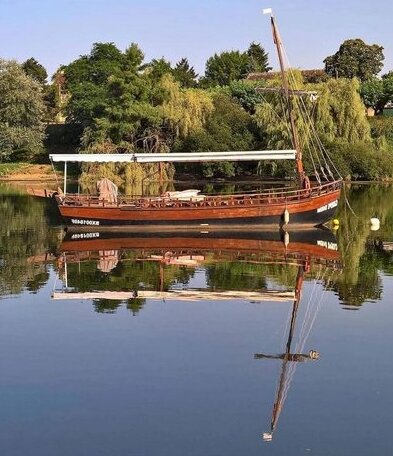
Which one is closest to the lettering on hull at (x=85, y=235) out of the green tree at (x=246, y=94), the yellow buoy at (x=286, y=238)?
the yellow buoy at (x=286, y=238)

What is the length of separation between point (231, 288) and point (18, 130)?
50.0 m

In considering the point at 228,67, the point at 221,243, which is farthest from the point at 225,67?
the point at 221,243

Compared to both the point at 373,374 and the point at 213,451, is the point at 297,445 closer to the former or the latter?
the point at 213,451

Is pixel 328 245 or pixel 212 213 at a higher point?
pixel 212 213

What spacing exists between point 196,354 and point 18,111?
5599cm

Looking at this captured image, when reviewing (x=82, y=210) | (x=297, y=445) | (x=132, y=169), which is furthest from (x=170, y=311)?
(x=132, y=169)

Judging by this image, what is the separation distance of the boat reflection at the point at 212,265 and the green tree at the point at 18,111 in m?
36.6

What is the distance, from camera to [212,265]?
24.3 metres

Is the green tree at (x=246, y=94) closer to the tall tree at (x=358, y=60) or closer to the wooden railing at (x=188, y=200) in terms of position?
the tall tree at (x=358, y=60)

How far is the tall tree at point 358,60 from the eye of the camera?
295 ft

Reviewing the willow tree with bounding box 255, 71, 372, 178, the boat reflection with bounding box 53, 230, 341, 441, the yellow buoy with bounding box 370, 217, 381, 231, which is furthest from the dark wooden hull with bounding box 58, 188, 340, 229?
the willow tree with bounding box 255, 71, 372, 178

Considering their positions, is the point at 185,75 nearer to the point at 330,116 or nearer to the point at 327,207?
the point at 330,116

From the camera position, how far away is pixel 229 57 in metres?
102

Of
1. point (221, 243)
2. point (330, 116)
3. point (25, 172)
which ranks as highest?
point (330, 116)
